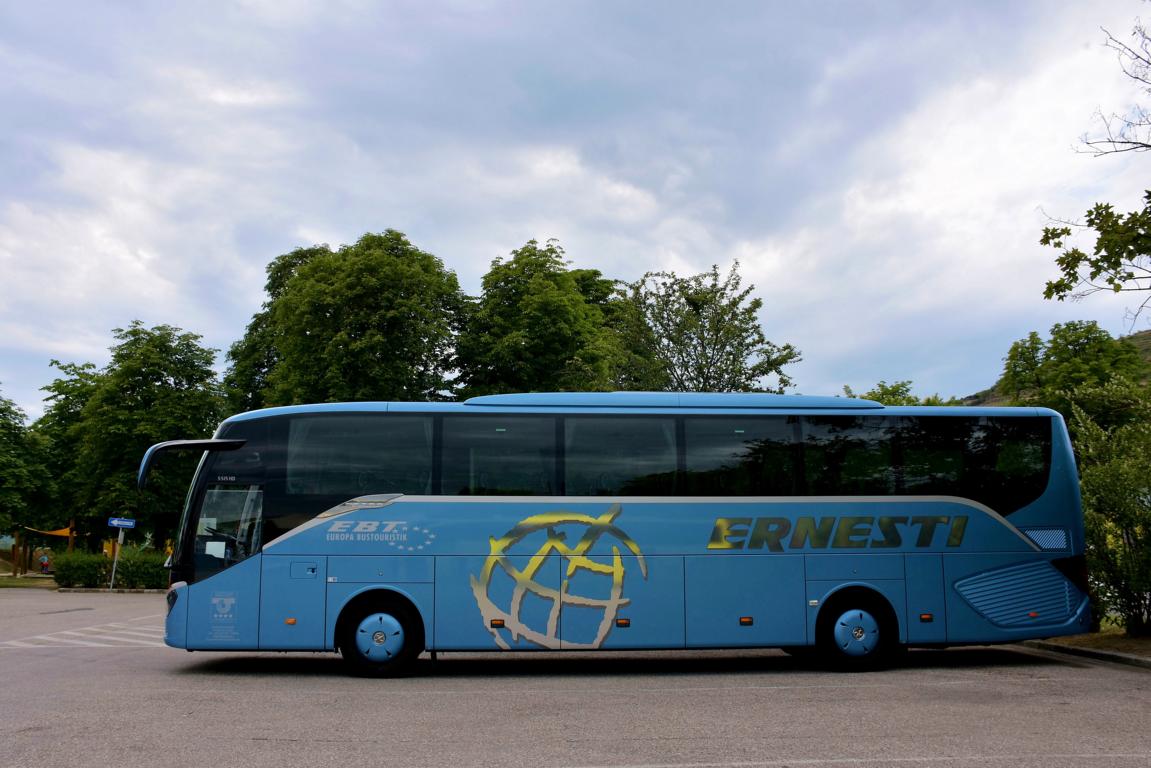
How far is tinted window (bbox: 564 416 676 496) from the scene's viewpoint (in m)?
13.1

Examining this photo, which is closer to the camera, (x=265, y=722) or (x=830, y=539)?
(x=265, y=722)

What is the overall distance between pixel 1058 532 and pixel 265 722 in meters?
10.9

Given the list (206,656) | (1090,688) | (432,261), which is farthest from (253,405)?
(1090,688)

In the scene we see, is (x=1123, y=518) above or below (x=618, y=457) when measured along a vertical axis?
below

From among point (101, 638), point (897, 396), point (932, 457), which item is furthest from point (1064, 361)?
point (101, 638)

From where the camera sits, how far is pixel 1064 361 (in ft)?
179

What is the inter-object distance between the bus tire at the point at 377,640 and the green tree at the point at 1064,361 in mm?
45244

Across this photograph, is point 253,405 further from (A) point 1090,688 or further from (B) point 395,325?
(A) point 1090,688

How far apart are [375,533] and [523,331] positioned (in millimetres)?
26910

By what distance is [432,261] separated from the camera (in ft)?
140

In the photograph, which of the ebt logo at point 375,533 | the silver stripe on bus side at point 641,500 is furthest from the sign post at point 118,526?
the ebt logo at point 375,533

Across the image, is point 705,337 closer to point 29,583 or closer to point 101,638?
→ point 101,638

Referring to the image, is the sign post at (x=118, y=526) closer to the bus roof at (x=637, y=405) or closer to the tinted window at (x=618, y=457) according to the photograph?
the bus roof at (x=637, y=405)

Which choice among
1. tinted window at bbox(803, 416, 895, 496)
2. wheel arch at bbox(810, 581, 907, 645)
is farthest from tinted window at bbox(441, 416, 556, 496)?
wheel arch at bbox(810, 581, 907, 645)
